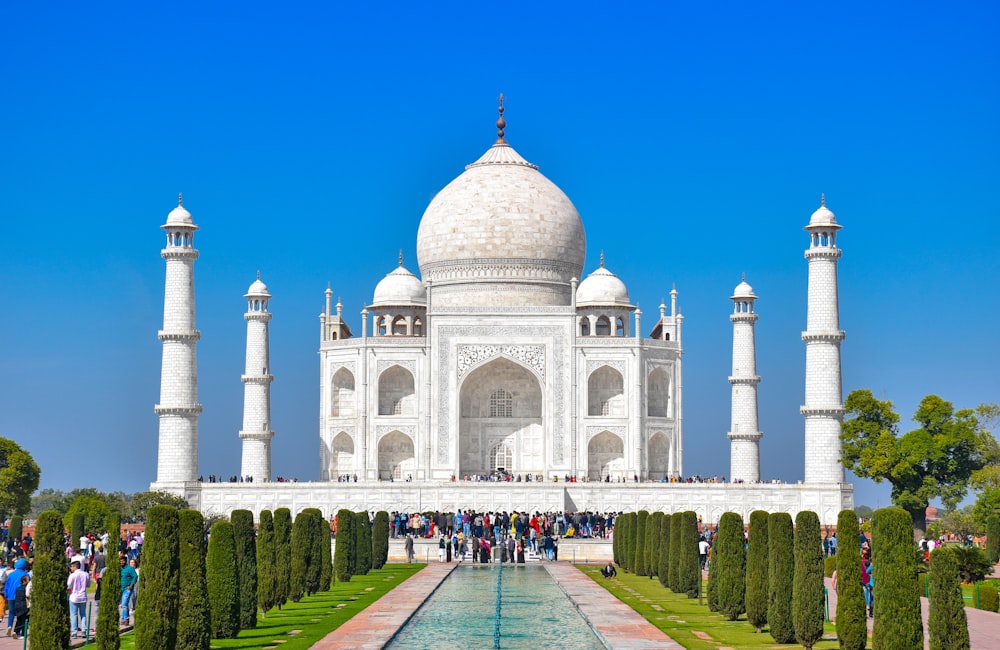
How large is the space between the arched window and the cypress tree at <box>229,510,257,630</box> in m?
21.3

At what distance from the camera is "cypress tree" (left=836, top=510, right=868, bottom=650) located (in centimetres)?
1264

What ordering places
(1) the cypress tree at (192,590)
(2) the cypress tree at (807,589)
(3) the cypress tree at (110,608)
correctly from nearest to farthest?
(3) the cypress tree at (110,608) < (1) the cypress tree at (192,590) < (2) the cypress tree at (807,589)

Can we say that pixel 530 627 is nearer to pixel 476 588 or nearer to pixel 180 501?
pixel 476 588

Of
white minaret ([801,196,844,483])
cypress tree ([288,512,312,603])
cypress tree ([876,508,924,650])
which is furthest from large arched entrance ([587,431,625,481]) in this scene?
cypress tree ([876,508,924,650])

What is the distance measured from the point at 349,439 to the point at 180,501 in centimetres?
604

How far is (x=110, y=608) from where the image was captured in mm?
12195

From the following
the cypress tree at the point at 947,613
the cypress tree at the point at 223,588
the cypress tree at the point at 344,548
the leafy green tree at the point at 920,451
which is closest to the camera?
the cypress tree at the point at 947,613

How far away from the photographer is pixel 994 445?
102 ft

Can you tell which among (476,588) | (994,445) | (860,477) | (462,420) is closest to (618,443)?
(462,420)

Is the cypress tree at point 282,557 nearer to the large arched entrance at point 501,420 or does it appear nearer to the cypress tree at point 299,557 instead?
the cypress tree at point 299,557

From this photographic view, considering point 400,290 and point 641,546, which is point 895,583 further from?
point 400,290

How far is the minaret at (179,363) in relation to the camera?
110 ft

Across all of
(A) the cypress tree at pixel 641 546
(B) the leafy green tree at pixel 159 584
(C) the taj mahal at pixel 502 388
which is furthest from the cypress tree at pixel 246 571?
(C) the taj mahal at pixel 502 388

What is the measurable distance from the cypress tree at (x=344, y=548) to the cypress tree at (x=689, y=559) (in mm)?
5119
